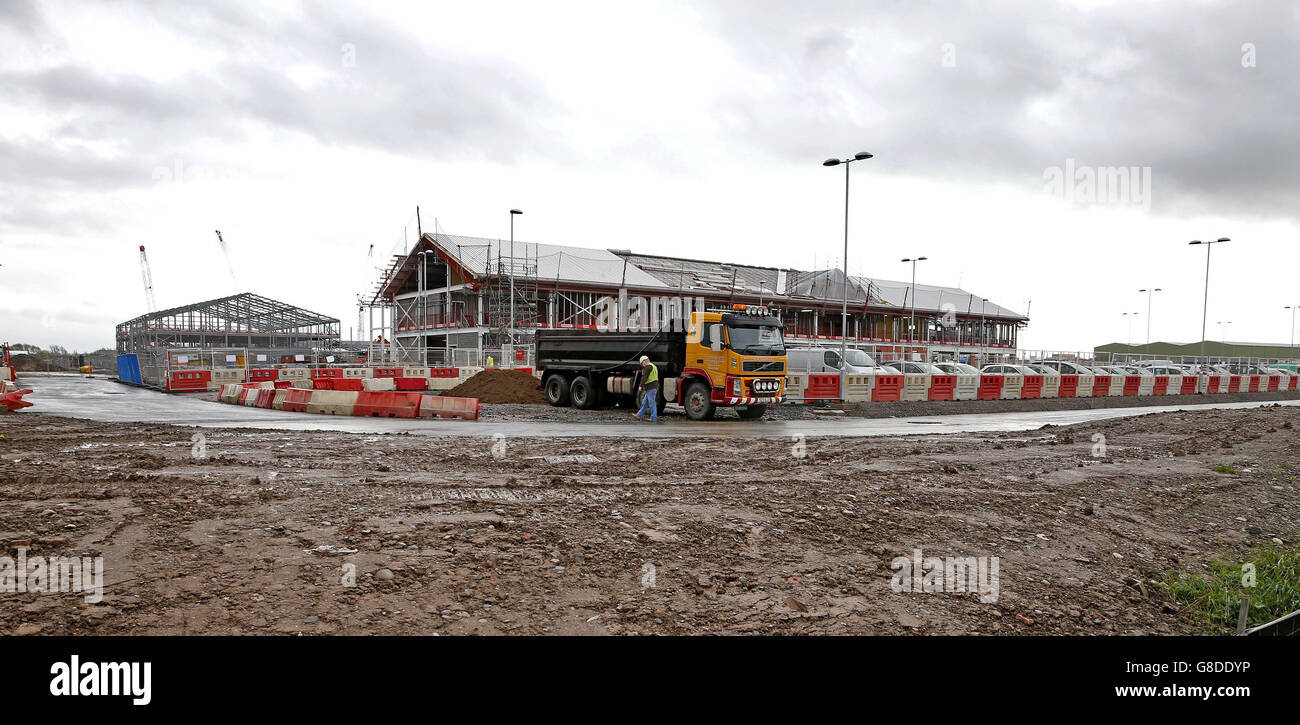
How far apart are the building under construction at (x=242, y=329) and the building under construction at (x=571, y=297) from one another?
28.4ft

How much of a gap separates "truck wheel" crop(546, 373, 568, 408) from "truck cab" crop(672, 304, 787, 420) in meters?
4.40

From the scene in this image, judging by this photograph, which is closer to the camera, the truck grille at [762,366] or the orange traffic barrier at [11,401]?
the truck grille at [762,366]

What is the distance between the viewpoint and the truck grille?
60.2ft

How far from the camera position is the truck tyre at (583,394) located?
21344 millimetres

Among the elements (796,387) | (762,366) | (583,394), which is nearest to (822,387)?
(796,387)

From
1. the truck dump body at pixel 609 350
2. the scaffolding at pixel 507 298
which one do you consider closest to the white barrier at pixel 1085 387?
the truck dump body at pixel 609 350

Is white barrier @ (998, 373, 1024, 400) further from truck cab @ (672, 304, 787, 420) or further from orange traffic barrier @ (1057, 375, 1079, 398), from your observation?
truck cab @ (672, 304, 787, 420)

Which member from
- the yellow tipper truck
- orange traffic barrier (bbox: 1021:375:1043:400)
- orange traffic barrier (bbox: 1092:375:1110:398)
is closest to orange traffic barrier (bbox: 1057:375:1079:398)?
orange traffic barrier (bbox: 1092:375:1110:398)

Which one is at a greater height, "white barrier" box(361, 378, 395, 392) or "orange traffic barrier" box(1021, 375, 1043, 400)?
"orange traffic barrier" box(1021, 375, 1043, 400)

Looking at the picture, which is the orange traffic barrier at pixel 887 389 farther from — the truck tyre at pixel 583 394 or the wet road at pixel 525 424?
the truck tyre at pixel 583 394

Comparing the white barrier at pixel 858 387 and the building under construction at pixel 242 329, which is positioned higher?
the building under construction at pixel 242 329
